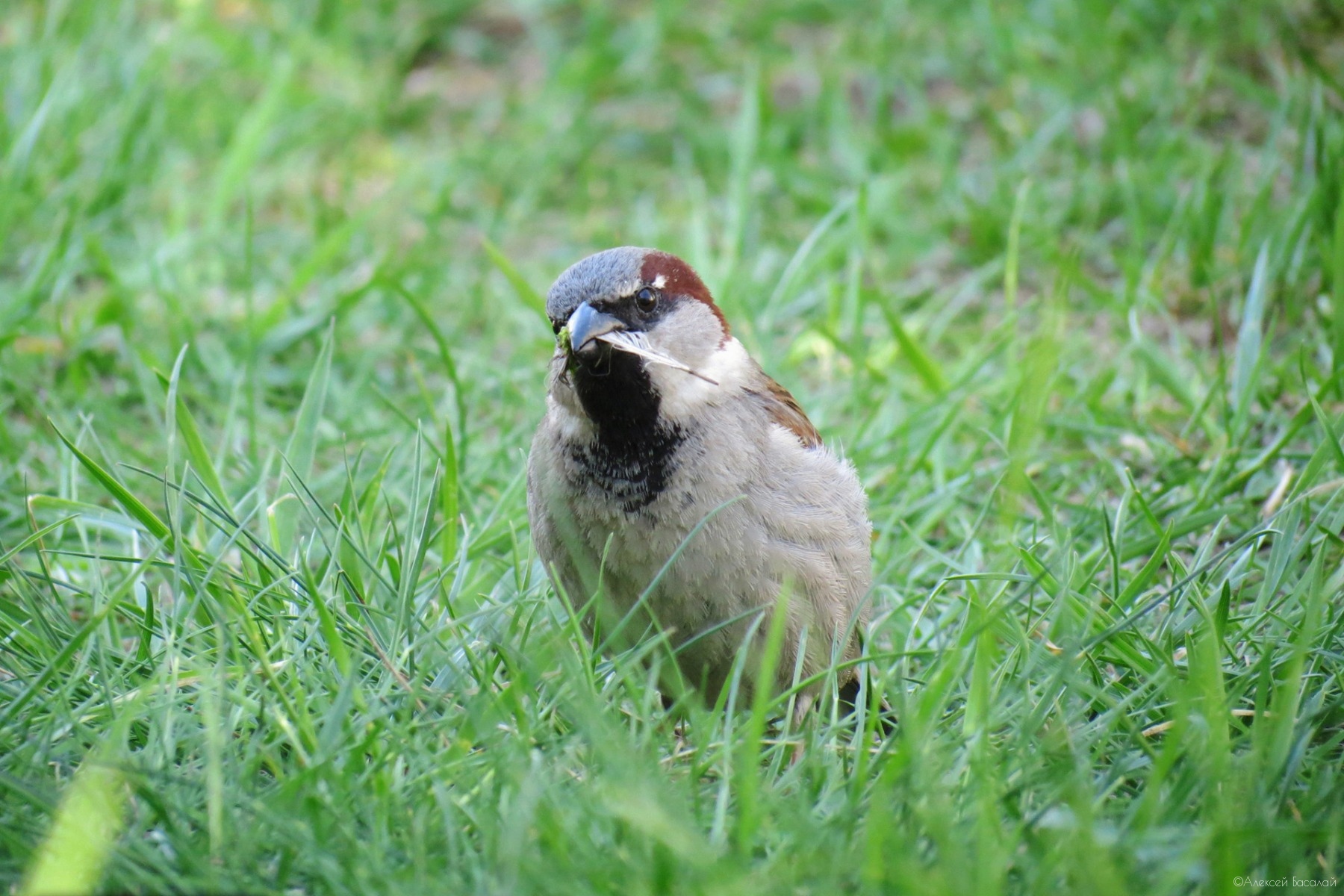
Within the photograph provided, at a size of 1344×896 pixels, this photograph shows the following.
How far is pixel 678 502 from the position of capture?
2.58 meters

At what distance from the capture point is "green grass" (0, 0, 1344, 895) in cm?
192

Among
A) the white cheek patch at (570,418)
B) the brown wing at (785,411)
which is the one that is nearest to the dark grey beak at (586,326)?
the white cheek patch at (570,418)

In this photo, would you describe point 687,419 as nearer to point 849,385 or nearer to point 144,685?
point 144,685

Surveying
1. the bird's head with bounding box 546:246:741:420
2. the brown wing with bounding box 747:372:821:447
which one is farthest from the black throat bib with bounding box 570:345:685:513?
the brown wing with bounding box 747:372:821:447

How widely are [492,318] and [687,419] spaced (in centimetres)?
196

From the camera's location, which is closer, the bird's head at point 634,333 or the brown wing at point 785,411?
the bird's head at point 634,333

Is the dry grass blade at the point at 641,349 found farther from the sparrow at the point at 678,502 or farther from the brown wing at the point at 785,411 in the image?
the brown wing at the point at 785,411

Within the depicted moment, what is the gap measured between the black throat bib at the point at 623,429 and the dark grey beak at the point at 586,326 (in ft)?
0.13

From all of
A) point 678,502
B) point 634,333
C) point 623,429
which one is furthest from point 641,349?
point 678,502

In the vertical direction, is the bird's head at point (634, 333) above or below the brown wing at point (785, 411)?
above

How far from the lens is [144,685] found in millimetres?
2143

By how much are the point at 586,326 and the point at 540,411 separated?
115 centimetres

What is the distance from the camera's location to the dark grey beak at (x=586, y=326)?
262 cm

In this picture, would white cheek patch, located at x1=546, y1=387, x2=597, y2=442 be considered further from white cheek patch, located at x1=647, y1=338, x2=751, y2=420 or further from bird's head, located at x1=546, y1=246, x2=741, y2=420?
white cheek patch, located at x1=647, y1=338, x2=751, y2=420
